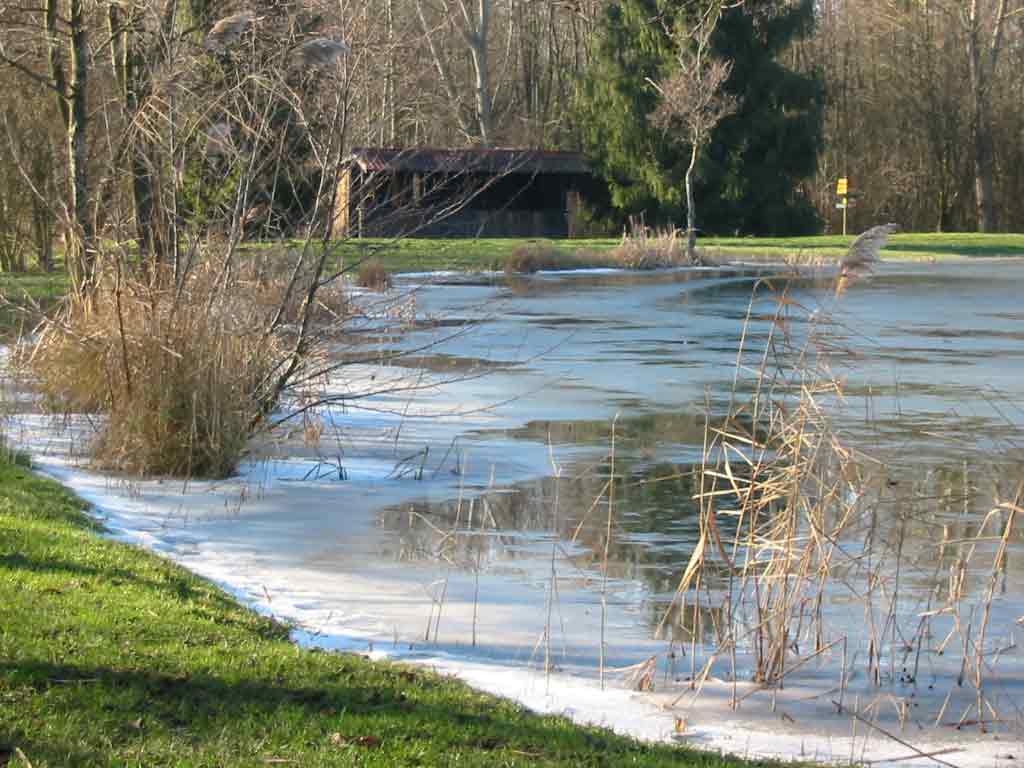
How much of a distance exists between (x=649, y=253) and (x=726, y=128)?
14.6 metres

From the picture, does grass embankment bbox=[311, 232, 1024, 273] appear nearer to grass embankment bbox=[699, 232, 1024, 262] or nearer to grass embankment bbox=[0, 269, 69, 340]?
grass embankment bbox=[699, 232, 1024, 262]

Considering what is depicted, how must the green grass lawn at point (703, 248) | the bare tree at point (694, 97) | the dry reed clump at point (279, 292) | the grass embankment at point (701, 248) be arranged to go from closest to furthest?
the dry reed clump at point (279, 292) < the green grass lawn at point (703, 248) < the grass embankment at point (701, 248) < the bare tree at point (694, 97)

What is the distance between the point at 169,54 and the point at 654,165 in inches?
1731

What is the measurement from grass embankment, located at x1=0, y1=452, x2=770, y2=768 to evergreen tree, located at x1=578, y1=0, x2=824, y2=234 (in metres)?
47.2

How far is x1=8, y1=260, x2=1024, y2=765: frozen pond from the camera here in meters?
6.87

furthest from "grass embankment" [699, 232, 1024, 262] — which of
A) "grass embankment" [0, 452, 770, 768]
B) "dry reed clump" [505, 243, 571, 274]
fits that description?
"grass embankment" [0, 452, 770, 768]

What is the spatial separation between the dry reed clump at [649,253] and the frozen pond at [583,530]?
854 inches

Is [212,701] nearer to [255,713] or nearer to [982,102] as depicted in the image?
[255,713]

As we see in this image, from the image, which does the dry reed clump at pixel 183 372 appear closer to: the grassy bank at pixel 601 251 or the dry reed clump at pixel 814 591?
the dry reed clump at pixel 814 591

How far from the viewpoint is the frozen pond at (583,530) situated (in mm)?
6867

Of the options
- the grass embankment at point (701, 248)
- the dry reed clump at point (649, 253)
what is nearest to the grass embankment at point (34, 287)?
the grass embankment at point (701, 248)

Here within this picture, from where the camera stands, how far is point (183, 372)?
1088cm

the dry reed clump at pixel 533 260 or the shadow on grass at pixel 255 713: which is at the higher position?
the dry reed clump at pixel 533 260

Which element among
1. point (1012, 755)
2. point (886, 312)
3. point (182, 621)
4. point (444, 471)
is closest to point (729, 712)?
point (1012, 755)
